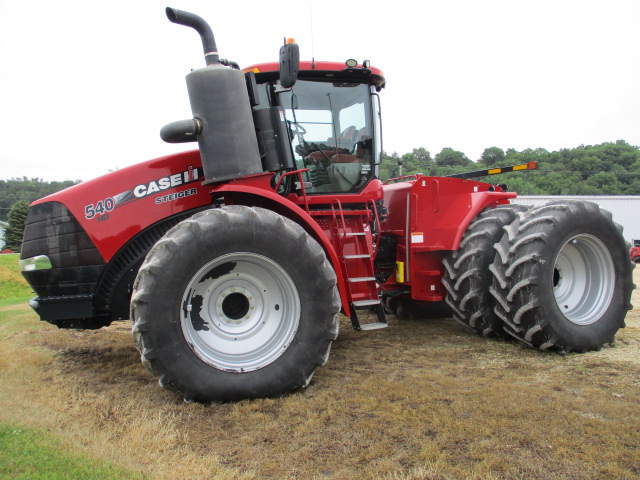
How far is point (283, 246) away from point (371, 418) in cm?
141

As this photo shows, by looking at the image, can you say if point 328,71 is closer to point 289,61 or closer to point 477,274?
point 289,61

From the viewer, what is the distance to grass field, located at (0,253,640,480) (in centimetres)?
281

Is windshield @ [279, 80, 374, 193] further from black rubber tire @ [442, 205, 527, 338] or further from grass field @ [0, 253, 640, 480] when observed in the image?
grass field @ [0, 253, 640, 480]

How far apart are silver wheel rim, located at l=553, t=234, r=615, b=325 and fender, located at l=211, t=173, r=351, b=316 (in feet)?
8.36

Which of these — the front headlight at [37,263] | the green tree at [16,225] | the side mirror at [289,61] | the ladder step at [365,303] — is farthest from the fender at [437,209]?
the green tree at [16,225]

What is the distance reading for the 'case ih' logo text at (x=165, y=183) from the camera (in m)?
4.66

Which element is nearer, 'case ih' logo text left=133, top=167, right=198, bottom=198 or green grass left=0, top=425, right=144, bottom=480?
green grass left=0, top=425, right=144, bottom=480

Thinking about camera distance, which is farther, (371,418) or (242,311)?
(242,311)

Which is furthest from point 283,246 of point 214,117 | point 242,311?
point 214,117

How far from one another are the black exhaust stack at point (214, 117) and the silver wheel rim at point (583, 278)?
138 inches

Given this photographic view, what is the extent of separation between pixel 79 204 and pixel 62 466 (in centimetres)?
241

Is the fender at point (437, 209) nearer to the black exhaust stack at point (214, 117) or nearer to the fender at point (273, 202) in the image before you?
the fender at point (273, 202)

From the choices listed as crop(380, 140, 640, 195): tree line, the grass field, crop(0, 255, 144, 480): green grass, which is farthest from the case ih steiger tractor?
crop(380, 140, 640, 195): tree line

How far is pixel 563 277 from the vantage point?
5.68 m
